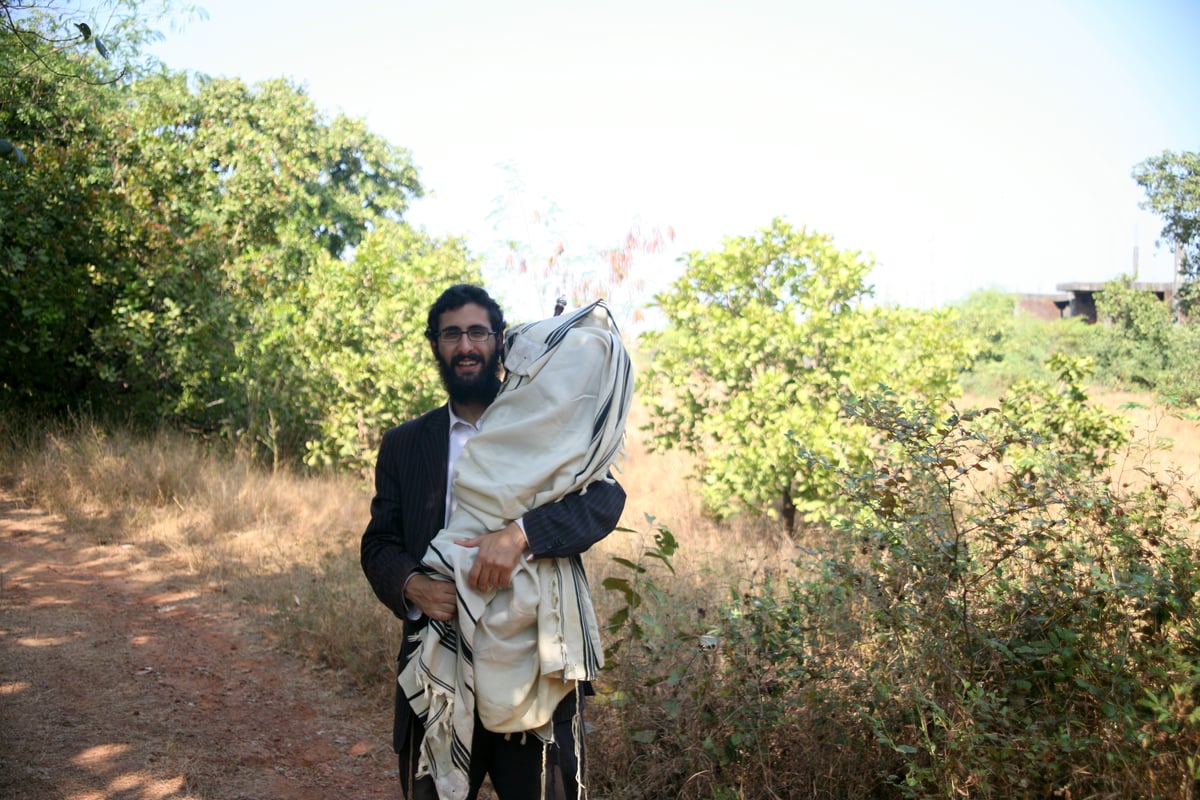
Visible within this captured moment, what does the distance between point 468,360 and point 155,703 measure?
→ 3.26m

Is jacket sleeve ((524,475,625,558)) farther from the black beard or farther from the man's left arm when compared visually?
the black beard

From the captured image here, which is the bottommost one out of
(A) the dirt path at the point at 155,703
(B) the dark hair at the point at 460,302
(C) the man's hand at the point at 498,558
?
(A) the dirt path at the point at 155,703

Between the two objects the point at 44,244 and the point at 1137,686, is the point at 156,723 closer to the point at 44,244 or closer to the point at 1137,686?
the point at 1137,686

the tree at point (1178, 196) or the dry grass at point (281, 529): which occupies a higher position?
the tree at point (1178, 196)

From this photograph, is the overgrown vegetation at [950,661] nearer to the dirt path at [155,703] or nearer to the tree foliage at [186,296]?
the dirt path at [155,703]

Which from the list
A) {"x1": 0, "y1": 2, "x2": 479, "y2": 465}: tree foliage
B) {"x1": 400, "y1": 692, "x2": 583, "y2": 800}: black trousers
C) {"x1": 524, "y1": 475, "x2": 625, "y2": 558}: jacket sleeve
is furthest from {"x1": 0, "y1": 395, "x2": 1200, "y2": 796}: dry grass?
{"x1": 524, "y1": 475, "x2": 625, "y2": 558}: jacket sleeve

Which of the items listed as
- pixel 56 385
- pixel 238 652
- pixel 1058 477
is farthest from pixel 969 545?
pixel 56 385

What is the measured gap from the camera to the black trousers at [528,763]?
93.4 inches

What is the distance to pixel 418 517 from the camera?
2590mm

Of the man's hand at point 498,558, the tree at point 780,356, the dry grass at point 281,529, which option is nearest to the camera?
the man's hand at point 498,558

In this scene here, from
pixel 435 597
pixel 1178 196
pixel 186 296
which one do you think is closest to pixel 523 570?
pixel 435 597

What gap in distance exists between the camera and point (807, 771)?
10.7 feet

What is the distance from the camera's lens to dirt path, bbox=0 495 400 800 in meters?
4.02

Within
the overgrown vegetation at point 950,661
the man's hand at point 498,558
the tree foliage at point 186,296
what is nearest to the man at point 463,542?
the man's hand at point 498,558
